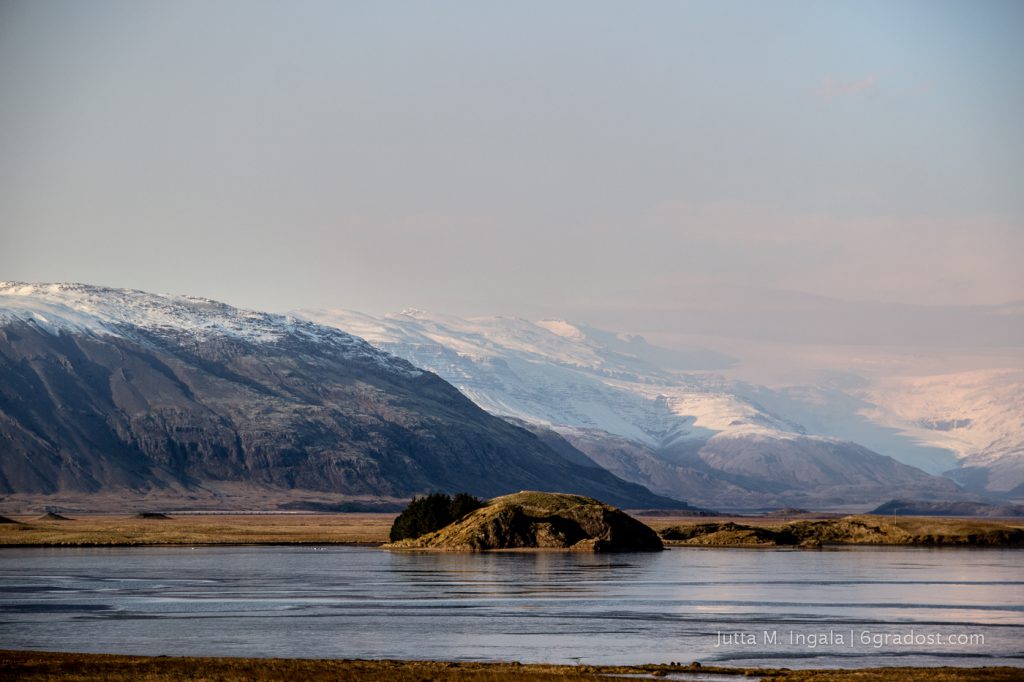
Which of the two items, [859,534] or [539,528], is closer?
[539,528]

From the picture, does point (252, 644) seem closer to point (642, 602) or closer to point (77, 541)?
point (642, 602)

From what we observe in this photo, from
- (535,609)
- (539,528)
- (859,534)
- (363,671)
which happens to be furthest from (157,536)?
(363,671)

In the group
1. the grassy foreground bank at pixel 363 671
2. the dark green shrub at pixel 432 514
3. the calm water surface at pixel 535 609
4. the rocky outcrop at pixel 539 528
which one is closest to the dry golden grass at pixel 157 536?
the dark green shrub at pixel 432 514

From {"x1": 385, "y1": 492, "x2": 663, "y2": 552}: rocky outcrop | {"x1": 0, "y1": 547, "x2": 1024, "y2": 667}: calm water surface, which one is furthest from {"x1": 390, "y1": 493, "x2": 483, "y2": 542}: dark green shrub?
{"x1": 0, "y1": 547, "x2": 1024, "y2": 667}: calm water surface

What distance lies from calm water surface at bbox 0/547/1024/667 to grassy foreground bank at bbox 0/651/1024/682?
3220 millimetres

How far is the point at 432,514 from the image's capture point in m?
151

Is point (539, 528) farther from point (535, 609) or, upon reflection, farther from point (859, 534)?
point (535, 609)

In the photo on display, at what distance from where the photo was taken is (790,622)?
74.6 meters

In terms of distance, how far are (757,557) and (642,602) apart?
53.1 meters

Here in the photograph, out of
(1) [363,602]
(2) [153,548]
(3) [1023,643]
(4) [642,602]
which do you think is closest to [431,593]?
(1) [363,602]

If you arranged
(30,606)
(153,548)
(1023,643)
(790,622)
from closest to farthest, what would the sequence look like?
(1023,643) → (790,622) → (30,606) → (153,548)

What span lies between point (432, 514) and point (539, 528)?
42.2 feet

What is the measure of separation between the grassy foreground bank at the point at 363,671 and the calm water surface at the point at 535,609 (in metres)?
3.22

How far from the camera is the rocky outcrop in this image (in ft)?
468
